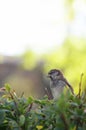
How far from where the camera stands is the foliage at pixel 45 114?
1513 mm

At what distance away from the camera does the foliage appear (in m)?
1.51

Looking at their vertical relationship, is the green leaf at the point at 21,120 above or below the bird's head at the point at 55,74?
above

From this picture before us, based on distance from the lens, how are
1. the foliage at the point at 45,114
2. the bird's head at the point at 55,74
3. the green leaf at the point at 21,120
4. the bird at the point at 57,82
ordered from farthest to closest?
the bird's head at the point at 55,74, the bird at the point at 57,82, the green leaf at the point at 21,120, the foliage at the point at 45,114

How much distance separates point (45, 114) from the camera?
1.68 metres

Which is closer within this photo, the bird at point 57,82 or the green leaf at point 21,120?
the green leaf at point 21,120

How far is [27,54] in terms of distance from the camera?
10680mm

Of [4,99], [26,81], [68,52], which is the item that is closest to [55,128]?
[4,99]

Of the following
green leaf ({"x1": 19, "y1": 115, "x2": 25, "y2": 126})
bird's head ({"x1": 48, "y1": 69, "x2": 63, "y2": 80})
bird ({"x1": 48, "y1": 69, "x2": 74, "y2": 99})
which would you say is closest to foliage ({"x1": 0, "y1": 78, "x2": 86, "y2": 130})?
green leaf ({"x1": 19, "y1": 115, "x2": 25, "y2": 126})

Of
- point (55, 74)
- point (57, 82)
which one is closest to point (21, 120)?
point (57, 82)

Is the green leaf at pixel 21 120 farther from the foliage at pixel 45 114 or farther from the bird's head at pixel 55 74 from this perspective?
the bird's head at pixel 55 74

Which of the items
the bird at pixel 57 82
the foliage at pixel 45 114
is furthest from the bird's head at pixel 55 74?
the foliage at pixel 45 114

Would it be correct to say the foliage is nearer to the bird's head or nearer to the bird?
the bird

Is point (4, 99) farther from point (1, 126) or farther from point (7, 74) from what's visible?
point (7, 74)

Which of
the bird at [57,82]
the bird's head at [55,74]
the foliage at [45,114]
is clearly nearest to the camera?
the foliage at [45,114]
